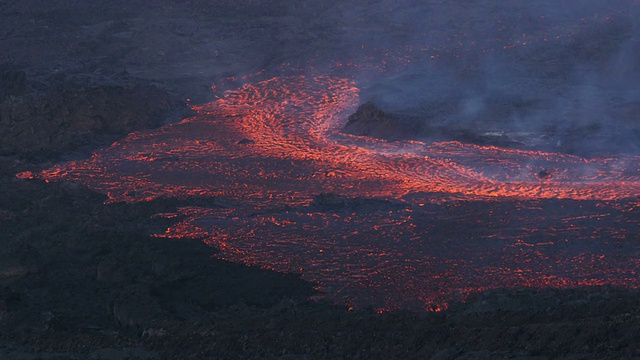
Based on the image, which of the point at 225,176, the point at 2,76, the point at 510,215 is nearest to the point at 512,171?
the point at 510,215

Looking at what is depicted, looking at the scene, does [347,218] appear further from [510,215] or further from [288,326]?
[288,326]

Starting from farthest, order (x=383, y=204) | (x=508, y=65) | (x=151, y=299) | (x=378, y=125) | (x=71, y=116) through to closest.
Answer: (x=508, y=65), (x=71, y=116), (x=378, y=125), (x=383, y=204), (x=151, y=299)

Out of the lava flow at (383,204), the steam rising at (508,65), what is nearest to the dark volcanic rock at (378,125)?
the lava flow at (383,204)

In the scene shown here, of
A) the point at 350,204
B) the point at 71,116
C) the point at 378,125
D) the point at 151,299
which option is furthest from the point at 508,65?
the point at 151,299

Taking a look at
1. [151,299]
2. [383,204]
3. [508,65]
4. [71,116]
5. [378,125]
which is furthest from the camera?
[508,65]

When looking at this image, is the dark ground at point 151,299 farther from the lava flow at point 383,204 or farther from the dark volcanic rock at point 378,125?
the dark volcanic rock at point 378,125

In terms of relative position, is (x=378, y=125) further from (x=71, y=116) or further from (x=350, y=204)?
(x=71, y=116)
